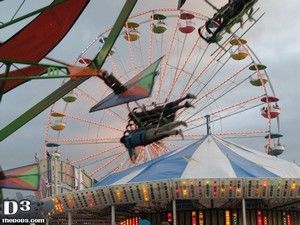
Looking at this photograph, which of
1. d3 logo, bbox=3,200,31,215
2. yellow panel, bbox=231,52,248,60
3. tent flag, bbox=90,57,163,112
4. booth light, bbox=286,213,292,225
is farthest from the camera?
yellow panel, bbox=231,52,248,60

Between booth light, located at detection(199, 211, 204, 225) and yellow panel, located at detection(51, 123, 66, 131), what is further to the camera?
yellow panel, located at detection(51, 123, 66, 131)

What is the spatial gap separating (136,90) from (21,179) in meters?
A: 3.46

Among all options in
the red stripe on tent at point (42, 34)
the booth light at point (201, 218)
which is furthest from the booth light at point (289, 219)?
the red stripe on tent at point (42, 34)

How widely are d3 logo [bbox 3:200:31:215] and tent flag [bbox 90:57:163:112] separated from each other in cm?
1076

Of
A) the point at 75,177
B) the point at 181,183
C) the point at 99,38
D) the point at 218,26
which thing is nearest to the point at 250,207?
the point at 181,183

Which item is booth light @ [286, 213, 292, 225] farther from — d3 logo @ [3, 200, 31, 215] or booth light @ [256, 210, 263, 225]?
d3 logo @ [3, 200, 31, 215]

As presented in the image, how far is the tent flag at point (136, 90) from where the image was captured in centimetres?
960

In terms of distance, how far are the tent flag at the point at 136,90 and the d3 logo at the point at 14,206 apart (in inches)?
424

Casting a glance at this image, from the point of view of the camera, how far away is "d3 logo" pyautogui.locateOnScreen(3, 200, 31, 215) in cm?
2016

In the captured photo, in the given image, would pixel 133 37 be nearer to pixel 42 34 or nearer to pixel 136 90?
pixel 42 34

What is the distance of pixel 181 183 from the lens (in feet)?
68.4

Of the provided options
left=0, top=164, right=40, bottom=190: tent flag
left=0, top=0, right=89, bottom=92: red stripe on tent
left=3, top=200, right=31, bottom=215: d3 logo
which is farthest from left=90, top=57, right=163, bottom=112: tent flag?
left=3, top=200, right=31, bottom=215: d3 logo

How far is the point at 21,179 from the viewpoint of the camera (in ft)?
38.9

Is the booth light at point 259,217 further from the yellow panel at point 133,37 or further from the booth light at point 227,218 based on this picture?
Answer: the yellow panel at point 133,37
